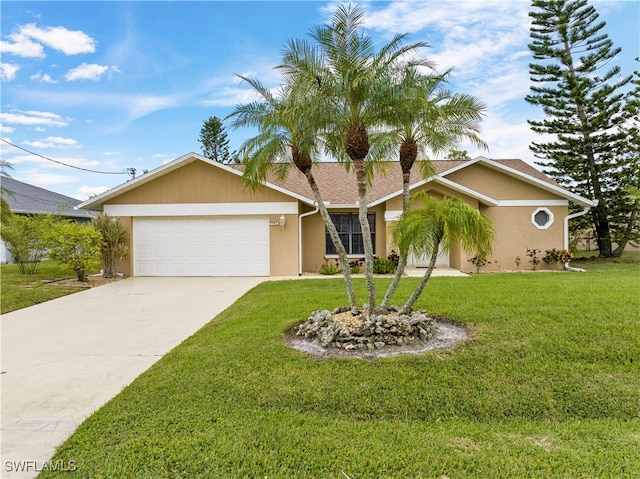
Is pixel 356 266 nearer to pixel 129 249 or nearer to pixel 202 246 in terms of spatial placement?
pixel 202 246

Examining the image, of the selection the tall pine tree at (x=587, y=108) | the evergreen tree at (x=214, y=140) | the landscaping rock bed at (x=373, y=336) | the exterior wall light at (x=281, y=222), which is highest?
the evergreen tree at (x=214, y=140)

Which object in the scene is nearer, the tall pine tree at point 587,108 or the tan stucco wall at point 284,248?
the tan stucco wall at point 284,248

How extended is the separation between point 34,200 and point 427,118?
2633cm

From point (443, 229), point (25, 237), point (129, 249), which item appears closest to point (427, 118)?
point (443, 229)

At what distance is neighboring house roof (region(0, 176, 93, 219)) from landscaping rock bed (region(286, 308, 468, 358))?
20.5 meters

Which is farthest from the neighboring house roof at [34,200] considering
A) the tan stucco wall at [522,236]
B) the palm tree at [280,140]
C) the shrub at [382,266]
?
the tan stucco wall at [522,236]

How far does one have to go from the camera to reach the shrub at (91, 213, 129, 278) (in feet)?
44.6

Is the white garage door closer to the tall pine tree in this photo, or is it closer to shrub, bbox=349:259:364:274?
shrub, bbox=349:259:364:274

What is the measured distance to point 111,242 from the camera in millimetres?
13750

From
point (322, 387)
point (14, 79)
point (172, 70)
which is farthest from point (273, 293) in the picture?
point (14, 79)

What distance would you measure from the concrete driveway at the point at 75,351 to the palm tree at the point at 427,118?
163 inches

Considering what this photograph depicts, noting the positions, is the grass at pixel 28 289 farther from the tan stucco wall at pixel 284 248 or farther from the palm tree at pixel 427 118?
the palm tree at pixel 427 118

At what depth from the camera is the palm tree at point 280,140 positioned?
5.93m

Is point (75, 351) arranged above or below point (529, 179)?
below
